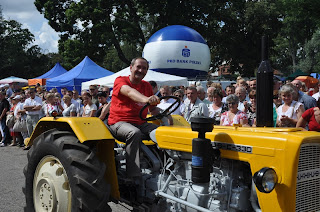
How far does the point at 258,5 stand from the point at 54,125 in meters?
32.0

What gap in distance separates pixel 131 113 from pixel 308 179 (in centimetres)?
192

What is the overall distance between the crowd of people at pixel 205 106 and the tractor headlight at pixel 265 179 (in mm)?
933

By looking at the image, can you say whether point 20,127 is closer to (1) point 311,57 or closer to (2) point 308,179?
(2) point 308,179

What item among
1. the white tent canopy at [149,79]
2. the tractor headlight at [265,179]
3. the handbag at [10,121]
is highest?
the white tent canopy at [149,79]

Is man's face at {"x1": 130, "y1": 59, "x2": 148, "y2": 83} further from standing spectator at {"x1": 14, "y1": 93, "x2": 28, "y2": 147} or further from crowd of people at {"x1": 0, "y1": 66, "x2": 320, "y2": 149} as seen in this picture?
standing spectator at {"x1": 14, "y1": 93, "x2": 28, "y2": 147}

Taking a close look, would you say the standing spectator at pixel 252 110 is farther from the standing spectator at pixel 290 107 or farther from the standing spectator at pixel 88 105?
the standing spectator at pixel 88 105

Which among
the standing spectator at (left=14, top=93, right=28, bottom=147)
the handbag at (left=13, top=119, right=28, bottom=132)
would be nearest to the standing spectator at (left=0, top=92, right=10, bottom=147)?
the standing spectator at (left=14, top=93, right=28, bottom=147)

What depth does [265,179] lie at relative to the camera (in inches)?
96.9

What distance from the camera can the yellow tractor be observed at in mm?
2513

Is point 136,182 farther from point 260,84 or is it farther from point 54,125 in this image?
point 260,84

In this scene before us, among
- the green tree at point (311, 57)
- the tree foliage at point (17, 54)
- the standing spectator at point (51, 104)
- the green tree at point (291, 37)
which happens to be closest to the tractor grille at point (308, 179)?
the standing spectator at point (51, 104)

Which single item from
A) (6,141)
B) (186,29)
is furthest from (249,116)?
(186,29)

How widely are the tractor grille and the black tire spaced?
1.68 m

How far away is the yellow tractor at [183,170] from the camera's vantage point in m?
2.51
